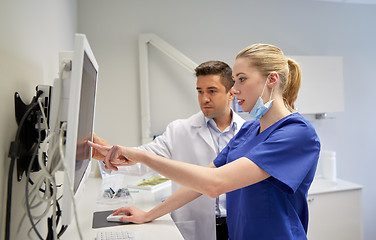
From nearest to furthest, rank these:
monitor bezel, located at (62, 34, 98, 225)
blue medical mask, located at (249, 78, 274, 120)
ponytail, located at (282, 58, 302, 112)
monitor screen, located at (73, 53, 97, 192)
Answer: monitor bezel, located at (62, 34, 98, 225), monitor screen, located at (73, 53, 97, 192), blue medical mask, located at (249, 78, 274, 120), ponytail, located at (282, 58, 302, 112)

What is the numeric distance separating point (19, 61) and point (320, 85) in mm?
2746

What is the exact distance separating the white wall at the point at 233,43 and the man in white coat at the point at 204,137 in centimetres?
108

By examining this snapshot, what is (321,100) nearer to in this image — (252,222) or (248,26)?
(248,26)

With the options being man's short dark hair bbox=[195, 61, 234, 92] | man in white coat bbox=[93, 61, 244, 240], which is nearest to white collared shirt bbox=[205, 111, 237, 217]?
man in white coat bbox=[93, 61, 244, 240]

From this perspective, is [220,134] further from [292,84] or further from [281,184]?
[281,184]

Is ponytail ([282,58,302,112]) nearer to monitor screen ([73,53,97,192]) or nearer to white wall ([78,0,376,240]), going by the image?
monitor screen ([73,53,97,192])

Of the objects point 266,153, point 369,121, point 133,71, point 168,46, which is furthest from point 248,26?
point 266,153

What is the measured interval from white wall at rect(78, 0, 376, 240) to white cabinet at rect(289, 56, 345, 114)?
1.28 ft

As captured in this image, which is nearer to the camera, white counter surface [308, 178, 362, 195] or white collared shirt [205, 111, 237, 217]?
white collared shirt [205, 111, 237, 217]

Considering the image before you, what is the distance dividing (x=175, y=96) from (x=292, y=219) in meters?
2.02

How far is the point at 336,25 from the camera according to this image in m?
3.51

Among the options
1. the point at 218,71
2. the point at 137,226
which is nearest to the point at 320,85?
the point at 218,71

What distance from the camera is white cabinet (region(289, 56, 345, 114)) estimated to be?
3.04 metres

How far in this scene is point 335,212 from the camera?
2.82 meters
